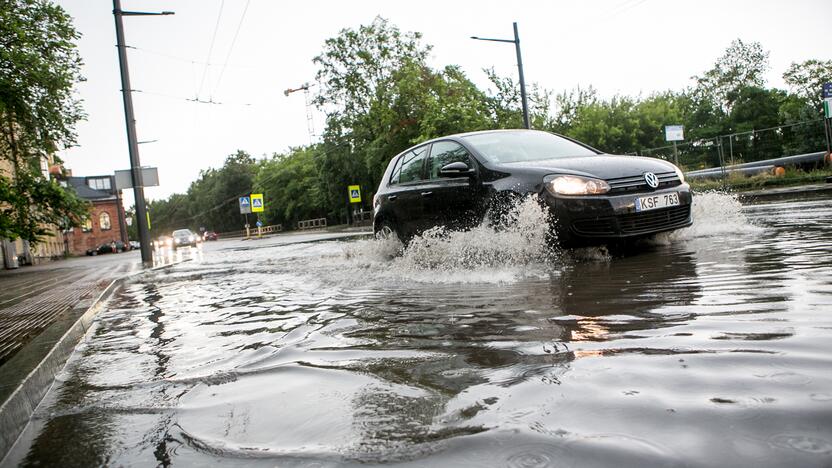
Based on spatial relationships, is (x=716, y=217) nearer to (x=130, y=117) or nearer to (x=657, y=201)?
(x=657, y=201)

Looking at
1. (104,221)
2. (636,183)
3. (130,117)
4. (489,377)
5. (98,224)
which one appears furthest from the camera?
(104,221)

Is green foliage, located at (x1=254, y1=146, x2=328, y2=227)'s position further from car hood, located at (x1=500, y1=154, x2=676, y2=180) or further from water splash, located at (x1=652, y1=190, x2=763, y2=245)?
car hood, located at (x1=500, y1=154, x2=676, y2=180)

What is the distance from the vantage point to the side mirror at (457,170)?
6.40m

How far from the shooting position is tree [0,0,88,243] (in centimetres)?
1925

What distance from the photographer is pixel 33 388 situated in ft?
9.26

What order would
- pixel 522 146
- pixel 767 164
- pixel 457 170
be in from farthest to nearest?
pixel 767 164
pixel 522 146
pixel 457 170

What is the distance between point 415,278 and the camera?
6.20m

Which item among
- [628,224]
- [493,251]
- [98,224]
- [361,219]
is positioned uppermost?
[98,224]

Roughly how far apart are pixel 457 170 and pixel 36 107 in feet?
64.4

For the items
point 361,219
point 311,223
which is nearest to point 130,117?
point 361,219

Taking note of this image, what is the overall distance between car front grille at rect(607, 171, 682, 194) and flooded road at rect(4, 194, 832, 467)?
933mm

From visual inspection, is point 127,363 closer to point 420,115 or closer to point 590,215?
point 590,215

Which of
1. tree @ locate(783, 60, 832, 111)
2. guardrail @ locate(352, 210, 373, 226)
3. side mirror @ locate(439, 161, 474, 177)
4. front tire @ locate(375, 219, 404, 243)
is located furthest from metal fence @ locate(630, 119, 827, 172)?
tree @ locate(783, 60, 832, 111)

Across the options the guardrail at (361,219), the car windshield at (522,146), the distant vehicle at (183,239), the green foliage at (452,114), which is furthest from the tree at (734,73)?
the car windshield at (522,146)
